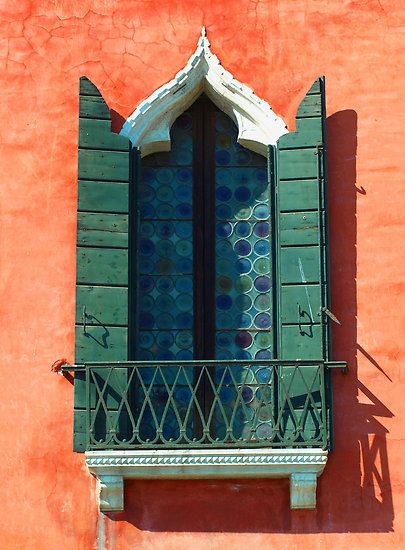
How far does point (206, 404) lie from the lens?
1046cm

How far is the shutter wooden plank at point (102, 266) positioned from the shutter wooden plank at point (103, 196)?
0.27 m

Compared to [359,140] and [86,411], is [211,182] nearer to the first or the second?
[359,140]

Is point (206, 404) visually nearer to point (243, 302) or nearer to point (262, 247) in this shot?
point (243, 302)

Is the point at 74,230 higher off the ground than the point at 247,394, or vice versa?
the point at 74,230

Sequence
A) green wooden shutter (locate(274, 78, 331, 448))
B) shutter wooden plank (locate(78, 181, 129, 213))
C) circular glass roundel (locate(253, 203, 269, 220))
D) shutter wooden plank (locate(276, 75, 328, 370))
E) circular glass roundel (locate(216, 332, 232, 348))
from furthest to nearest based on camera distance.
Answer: circular glass roundel (locate(253, 203, 269, 220)) < circular glass roundel (locate(216, 332, 232, 348)) < shutter wooden plank (locate(78, 181, 129, 213)) < shutter wooden plank (locate(276, 75, 328, 370)) < green wooden shutter (locate(274, 78, 331, 448))

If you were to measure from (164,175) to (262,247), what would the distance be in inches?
31.1

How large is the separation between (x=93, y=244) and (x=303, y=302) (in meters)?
1.33

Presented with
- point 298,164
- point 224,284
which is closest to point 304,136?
point 298,164

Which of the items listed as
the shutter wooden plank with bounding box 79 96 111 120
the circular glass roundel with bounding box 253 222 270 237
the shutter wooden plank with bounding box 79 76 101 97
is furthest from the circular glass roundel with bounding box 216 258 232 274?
the shutter wooden plank with bounding box 79 76 101 97

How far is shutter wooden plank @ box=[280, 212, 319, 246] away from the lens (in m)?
10.5

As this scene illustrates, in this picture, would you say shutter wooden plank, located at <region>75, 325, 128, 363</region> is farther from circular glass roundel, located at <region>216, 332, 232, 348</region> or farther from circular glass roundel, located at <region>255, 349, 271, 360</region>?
circular glass roundel, located at <region>255, 349, 271, 360</region>

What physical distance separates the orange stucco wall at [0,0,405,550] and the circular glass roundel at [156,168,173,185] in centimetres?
45

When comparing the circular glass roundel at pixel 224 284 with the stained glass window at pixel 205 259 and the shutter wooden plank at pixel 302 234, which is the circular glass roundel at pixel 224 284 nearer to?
the stained glass window at pixel 205 259

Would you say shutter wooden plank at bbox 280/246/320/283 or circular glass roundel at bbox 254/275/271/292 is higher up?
shutter wooden plank at bbox 280/246/320/283
